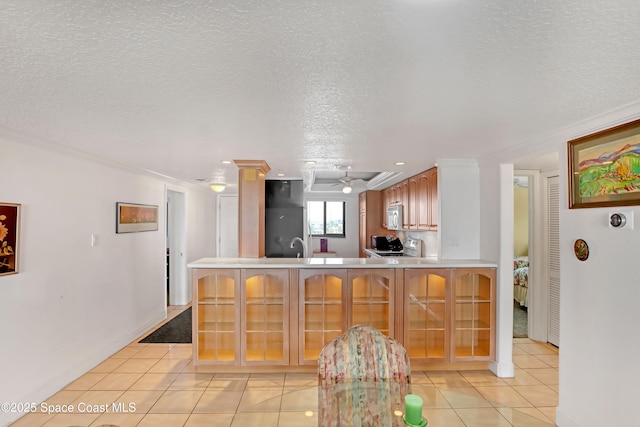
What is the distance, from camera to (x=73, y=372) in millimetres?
3023

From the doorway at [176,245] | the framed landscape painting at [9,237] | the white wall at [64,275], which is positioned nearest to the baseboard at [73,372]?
the white wall at [64,275]

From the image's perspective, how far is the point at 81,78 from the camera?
4.85ft

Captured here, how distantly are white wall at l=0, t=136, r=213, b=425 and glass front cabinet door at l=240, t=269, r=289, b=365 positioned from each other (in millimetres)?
1543

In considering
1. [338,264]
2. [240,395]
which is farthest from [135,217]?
[338,264]

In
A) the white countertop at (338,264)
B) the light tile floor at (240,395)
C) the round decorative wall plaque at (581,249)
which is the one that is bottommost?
the light tile floor at (240,395)

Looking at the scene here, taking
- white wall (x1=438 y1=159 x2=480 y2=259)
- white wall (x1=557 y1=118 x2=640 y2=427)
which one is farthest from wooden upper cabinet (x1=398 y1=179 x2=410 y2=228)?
white wall (x1=557 y1=118 x2=640 y2=427)

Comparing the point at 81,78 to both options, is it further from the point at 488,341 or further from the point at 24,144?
the point at 488,341

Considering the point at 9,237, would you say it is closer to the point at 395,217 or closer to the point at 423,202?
the point at 423,202

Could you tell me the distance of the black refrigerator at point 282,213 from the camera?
531 cm

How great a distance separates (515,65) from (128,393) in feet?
11.8

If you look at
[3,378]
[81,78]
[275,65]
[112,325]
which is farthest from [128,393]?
[275,65]

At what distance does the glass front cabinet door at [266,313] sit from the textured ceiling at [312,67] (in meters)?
1.44

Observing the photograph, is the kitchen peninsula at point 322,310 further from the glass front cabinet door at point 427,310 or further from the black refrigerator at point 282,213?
the black refrigerator at point 282,213

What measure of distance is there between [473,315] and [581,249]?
1448 mm
